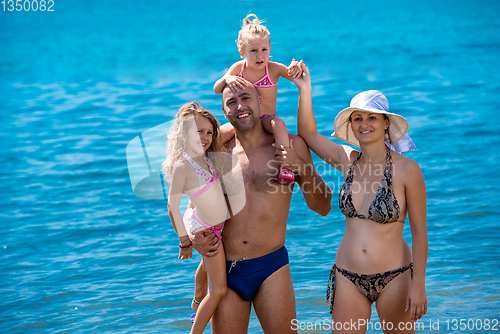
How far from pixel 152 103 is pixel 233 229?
12.3 meters

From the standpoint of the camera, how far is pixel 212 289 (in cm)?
375

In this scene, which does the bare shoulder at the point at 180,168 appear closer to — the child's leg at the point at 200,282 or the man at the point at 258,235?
the man at the point at 258,235

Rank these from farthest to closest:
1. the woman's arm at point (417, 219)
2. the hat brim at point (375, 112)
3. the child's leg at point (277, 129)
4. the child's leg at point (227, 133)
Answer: the child's leg at point (227, 133) < the child's leg at point (277, 129) < the hat brim at point (375, 112) < the woman's arm at point (417, 219)

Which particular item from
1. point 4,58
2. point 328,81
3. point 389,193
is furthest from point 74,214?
point 4,58

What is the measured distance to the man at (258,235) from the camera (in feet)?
12.4

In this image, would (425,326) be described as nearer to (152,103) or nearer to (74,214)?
(74,214)

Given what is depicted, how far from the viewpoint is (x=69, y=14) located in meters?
30.8

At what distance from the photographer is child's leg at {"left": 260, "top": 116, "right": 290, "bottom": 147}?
3.83m

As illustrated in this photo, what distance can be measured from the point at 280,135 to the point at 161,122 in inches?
399

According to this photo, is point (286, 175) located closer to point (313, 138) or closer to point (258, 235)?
point (313, 138)

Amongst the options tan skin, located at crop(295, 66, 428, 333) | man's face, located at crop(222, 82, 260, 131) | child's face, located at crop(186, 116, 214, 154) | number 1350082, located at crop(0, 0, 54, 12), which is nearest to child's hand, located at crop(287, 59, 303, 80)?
man's face, located at crop(222, 82, 260, 131)

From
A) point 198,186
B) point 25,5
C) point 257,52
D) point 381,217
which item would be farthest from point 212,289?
point 25,5

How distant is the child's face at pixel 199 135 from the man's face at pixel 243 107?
0.17 m

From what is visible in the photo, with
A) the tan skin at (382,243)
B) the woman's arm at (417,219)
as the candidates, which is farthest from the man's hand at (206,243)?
the woman's arm at (417,219)
